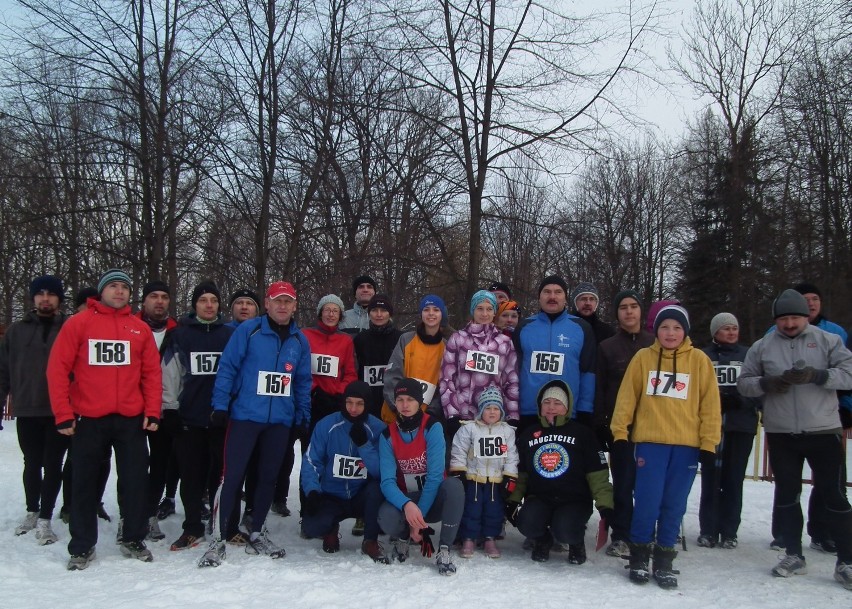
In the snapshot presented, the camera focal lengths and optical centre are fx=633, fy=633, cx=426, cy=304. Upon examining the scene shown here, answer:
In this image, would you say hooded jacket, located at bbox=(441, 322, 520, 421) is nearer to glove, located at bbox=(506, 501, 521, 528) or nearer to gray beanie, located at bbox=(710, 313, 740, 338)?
glove, located at bbox=(506, 501, 521, 528)

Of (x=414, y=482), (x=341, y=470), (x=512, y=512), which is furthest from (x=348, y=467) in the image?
(x=512, y=512)

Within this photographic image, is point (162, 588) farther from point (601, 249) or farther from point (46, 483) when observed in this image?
point (601, 249)

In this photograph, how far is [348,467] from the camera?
5168 mm

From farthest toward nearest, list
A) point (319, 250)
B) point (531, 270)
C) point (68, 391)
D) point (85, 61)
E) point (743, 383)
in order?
1. point (531, 270)
2. point (319, 250)
3. point (85, 61)
4. point (743, 383)
5. point (68, 391)

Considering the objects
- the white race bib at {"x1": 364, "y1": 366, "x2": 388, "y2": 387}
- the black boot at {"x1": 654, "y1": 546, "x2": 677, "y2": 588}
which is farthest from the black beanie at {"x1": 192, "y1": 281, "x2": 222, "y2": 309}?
the black boot at {"x1": 654, "y1": 546, "x2": 677, "y2": 588}

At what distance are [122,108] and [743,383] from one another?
30.2 feet

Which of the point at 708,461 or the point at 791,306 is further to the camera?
the point at 708,461

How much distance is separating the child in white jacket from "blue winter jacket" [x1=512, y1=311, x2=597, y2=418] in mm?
413

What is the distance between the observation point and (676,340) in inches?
182

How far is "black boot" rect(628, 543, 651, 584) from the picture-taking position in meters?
4.39

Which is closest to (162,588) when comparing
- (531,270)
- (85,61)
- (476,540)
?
(476,540)

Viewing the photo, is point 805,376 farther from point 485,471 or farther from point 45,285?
point 45,285

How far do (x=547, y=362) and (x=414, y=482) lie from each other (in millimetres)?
1472

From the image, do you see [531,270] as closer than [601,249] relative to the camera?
No
